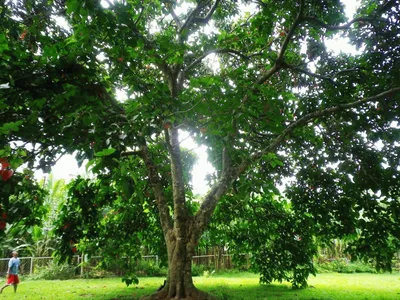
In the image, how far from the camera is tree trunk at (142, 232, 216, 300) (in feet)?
17.7

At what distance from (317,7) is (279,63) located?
106cm

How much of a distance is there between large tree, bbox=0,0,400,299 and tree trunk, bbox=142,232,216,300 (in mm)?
20

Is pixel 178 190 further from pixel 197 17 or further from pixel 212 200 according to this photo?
pixel 197 17

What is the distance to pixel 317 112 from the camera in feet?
17.7

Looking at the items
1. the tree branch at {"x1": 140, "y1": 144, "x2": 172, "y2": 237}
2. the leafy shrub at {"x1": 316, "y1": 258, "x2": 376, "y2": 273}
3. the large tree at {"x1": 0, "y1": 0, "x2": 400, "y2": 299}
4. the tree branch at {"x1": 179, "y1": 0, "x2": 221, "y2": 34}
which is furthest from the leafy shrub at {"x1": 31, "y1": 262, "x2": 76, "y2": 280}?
the leafy shrub at {"x1": 316, "y1": 258, "x2": 376, "y2": 273}

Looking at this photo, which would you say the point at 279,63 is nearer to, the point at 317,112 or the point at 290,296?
the point at 317,112

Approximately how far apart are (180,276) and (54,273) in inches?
353

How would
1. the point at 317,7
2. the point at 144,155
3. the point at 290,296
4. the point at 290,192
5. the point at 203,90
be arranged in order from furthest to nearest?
the point at 290,296, the point at 290,192, the point at 144,155, the point at 317,7, the point at 203,90

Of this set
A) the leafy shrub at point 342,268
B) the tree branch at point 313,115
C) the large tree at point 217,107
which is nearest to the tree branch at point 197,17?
the large tree at point 217,107

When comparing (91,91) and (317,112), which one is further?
(317,112)

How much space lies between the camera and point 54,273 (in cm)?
1196

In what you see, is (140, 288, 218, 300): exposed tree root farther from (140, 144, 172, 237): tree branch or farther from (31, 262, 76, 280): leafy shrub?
(31, 262, 76, 280): leafy shrub

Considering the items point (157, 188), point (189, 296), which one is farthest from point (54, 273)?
point (189, 296)

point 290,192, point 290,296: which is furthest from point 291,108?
point 290,296
